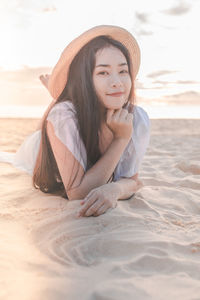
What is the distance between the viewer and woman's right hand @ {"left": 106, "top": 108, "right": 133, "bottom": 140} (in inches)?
86.5

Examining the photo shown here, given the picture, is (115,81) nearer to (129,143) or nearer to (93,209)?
(129,143)

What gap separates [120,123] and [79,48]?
0.64 m

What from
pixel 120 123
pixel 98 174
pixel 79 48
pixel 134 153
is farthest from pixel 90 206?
pixel 79 48

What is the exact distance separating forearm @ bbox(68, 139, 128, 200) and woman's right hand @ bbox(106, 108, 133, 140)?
7 cm

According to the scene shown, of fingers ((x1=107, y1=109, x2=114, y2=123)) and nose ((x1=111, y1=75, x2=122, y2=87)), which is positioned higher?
nose ((x1=111, y1=75, x2=122, y2=87))

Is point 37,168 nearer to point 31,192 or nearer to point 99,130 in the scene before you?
point 31,192

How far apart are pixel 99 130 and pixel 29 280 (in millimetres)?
1360

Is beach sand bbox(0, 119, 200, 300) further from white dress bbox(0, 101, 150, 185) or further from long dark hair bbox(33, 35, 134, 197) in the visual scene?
long dark hair bbox(33, 35, 134, 197)

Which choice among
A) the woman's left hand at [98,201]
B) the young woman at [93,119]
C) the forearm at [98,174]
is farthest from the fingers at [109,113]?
the woman's left hand at [98,201]

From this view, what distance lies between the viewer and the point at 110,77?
2.19 meters

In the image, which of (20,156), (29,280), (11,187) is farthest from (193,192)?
(20,156)

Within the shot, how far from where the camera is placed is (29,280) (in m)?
1.23

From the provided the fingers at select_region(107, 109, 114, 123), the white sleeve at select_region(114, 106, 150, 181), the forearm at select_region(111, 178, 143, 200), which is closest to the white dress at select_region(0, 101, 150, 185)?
the white sleeve at select_region(114, 106, 150, 181)

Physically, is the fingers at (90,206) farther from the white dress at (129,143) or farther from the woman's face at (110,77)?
the woman's face at (110,77)
